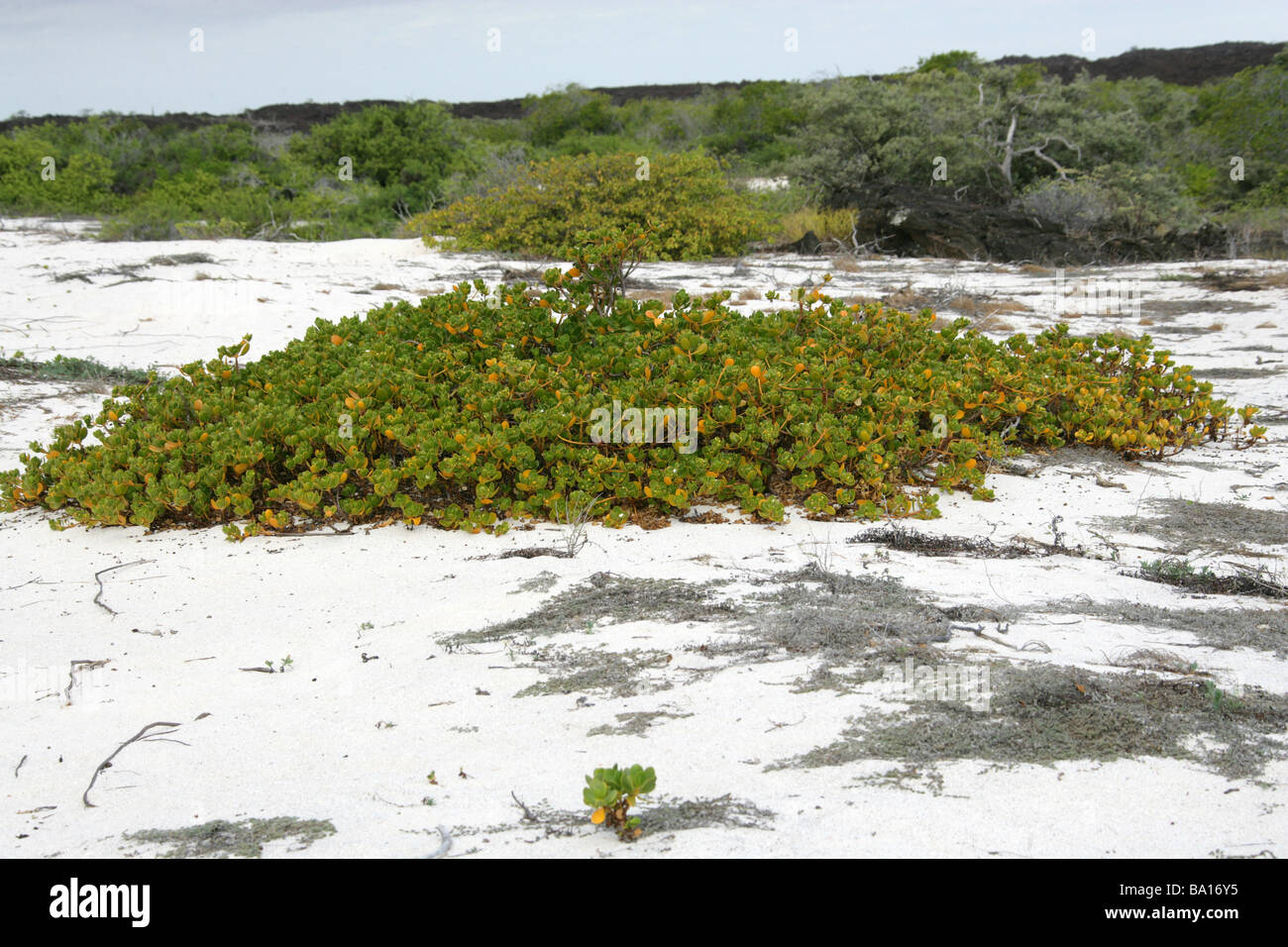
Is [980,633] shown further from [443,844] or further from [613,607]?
[443,844]

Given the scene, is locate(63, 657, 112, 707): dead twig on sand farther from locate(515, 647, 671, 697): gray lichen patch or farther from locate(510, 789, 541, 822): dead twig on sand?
locate(510, 789, 541, 822): dead twig on sand

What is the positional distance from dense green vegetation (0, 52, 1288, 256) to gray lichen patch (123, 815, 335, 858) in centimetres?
1017

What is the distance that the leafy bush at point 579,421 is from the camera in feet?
13.0

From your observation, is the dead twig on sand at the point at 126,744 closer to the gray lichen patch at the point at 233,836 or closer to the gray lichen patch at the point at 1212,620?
the gray lichen patch at the point at 233,836

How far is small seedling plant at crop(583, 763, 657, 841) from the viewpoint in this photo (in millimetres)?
1773

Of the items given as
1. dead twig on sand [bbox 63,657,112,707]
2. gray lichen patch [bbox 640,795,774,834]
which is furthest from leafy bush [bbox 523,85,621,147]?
gray lichen patch [bbox 640,795,774,834]

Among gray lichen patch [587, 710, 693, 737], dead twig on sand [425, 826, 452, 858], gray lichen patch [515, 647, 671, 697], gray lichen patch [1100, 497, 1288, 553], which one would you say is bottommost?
dead twig on sand [425, 826, 452, 858]

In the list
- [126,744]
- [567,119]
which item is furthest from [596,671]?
[567,119]

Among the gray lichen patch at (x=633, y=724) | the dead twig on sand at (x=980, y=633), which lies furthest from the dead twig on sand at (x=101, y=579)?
the dead twig on sand at (x=980, y=633)

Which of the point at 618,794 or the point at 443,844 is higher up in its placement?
the point at 618,794

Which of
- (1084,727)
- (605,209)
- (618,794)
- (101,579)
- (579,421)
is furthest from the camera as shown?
(605,209)

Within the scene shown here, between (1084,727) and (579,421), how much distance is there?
2466 millimetres

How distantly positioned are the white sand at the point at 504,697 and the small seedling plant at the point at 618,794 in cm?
3

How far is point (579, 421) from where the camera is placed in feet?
13.5
